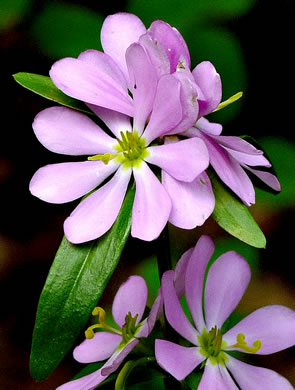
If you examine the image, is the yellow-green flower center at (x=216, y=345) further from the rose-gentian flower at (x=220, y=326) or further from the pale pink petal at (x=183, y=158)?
the pale pink petal at (x=183, y=158)

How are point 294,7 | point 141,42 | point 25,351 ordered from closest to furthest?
point 141,42 → point 25,351 → point 294,7

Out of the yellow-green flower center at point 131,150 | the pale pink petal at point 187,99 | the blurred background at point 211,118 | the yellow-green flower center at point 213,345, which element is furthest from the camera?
the blurred background at point 211,118

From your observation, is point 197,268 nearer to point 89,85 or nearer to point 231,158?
point 231,158

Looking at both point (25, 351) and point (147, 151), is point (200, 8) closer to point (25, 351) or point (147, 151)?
point (25, 351)

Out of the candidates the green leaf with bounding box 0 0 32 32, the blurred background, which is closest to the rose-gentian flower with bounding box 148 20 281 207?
the blurred background

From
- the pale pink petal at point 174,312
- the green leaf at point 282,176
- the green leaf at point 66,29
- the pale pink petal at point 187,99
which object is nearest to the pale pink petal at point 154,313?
the pale pink petal at point 174,312

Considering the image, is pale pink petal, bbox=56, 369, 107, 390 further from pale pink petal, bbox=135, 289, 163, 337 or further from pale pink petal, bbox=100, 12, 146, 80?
pale pink petal, bbox=100, 12, 146, 80

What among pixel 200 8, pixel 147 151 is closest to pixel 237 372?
pixel 147 151
